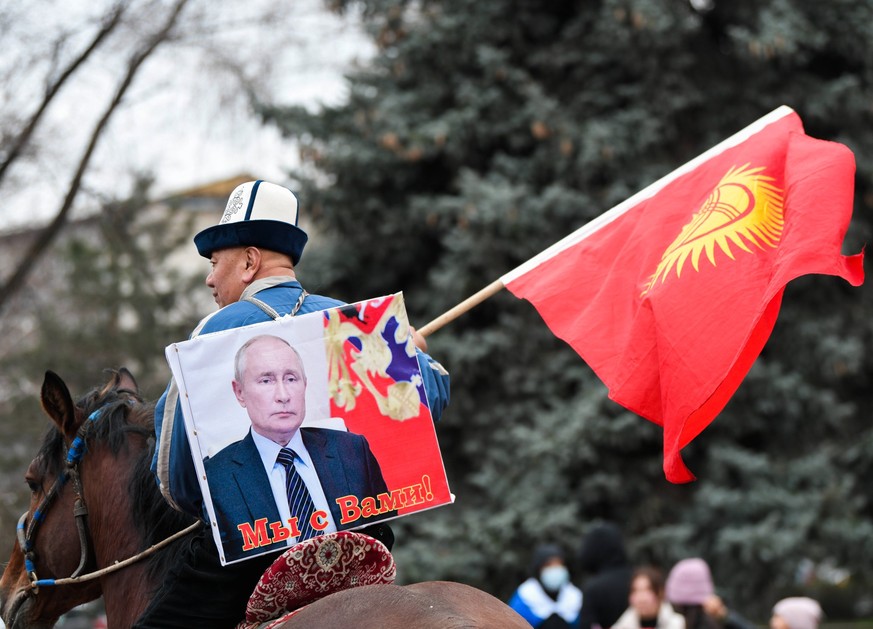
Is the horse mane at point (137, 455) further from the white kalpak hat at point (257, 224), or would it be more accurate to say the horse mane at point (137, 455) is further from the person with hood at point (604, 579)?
the person with hood at point (604, 579)

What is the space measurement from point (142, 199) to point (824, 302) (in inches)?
580

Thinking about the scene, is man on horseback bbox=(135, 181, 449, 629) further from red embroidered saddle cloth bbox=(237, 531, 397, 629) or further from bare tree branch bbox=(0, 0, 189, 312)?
bare tree branch bbox=(0, 0, 189, 312)

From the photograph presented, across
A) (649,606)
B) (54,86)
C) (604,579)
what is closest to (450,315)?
(649,606)

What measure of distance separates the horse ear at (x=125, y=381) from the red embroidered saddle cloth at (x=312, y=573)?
1259mm

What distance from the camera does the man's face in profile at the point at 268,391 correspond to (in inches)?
131

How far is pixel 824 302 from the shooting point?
12.2 metres

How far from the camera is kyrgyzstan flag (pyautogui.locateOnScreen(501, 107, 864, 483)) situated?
13.5ft

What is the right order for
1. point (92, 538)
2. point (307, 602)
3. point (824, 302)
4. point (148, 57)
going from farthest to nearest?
point (148, 57)
point (824, 302)
point (92, 538)
point (307, 602)

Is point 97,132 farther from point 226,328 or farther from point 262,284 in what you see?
point 226,328

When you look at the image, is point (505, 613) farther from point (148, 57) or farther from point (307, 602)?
point (148, 57)

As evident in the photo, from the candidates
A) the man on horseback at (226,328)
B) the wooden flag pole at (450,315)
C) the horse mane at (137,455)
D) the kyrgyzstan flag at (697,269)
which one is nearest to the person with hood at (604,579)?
the kyrgyzstan flag at (697,269)

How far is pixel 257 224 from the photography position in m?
3.64

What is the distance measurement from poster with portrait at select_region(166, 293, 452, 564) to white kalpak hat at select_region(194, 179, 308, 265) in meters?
0.39

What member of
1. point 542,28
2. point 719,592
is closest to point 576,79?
point 542,28
